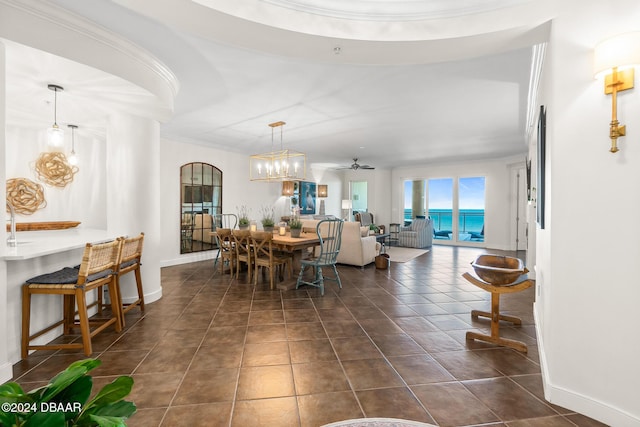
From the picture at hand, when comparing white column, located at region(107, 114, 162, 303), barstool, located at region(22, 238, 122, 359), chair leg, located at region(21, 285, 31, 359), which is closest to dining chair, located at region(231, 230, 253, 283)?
white column, located at region(107, 114, 162, 303)

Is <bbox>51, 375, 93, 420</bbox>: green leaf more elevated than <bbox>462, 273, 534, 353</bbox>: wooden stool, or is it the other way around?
<bbox>51, 375, 93, 420</bbox>: green leaf

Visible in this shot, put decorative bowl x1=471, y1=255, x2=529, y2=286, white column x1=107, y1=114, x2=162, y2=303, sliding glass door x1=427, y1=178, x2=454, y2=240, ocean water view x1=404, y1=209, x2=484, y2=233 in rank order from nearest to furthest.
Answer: decorative bowl x1=471, y1=255, x2=529, y2=286, white column x1=107, y1=114, x2=162, y2=303, sliding glass door x1=427, y1=178, x2=454, y2=240, ocean water view x1=404, y1=209, x2=484, y2=233

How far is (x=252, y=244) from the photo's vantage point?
470 centimetres

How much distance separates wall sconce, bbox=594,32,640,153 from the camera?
157 cm

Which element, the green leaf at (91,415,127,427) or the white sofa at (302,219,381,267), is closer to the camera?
the green leaf at (91,415,127,427)

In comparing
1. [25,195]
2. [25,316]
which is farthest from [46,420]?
[25,195]

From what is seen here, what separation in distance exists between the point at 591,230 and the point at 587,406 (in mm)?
1044

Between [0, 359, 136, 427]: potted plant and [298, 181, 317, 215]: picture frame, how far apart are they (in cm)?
868

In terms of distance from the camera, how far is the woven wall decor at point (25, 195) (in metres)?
4.22

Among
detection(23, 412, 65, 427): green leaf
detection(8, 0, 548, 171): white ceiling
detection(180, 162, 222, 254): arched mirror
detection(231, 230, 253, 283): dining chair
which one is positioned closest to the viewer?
detection(23, 412, 65, 427): green leaf

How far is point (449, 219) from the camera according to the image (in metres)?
11.3

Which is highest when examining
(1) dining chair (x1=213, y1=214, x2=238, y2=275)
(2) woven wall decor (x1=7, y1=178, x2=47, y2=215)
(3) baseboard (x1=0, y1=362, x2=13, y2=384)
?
(2) woven wall decor (x1=7, y1=178, x2=47, y2=215)

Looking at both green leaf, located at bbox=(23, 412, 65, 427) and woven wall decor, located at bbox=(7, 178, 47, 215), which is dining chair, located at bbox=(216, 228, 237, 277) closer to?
woven wall decor, located at bbox=(7, 178, 47, 215)

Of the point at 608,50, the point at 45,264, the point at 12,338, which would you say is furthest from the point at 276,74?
the point at 12,338
